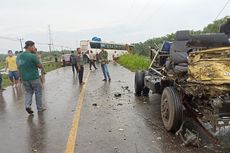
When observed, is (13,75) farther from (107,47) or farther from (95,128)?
(107,47)

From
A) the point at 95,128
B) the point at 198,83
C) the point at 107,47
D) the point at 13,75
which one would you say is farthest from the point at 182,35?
the point at 107,47

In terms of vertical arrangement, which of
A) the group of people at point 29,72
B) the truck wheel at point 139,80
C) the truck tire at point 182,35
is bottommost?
the truck wheel at point 139,80

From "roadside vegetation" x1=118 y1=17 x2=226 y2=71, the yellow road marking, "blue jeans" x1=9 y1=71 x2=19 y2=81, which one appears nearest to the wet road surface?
the yellow road marking

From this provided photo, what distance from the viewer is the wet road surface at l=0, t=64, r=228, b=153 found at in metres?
6.41

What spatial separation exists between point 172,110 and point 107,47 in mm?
54288

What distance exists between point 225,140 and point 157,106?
413 cm

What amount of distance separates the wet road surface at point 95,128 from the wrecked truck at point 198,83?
0.52 m

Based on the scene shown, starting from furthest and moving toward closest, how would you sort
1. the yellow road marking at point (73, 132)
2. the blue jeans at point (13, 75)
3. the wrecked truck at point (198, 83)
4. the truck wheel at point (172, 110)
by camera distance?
the blue jeans at point (13, 75) < the truck wheel at point (172, 110) < the yellow road marking at point (73, 132) < the wrecked truck at point (198, 83)

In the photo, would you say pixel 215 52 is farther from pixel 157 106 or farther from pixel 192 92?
pixel 157 106

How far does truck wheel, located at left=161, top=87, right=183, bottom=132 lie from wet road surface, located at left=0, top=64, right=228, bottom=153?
19 cm

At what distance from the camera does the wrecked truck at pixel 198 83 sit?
588cm

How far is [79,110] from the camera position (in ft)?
33.6

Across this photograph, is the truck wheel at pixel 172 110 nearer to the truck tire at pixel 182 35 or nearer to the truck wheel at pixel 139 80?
the truck tire at pixel 182 35

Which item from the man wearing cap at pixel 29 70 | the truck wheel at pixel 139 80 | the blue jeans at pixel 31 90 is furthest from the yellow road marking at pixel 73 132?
the truck wheel at pixel 139 80
